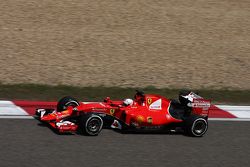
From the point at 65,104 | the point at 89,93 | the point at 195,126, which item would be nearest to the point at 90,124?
the point at 65,104

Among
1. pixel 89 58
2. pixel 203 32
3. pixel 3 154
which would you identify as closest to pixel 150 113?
pixel 3 154

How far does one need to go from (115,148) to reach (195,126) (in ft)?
5.75

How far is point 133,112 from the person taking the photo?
10008 millimetres

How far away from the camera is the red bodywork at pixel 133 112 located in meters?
9.90

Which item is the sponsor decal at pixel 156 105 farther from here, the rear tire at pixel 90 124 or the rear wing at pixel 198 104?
the rear tire at pixel 90 124

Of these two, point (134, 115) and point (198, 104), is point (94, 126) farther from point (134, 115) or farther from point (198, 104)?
point (198, 104)

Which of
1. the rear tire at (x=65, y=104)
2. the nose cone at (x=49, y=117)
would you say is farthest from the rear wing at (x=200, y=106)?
the nose cone at (x=49, y=117)

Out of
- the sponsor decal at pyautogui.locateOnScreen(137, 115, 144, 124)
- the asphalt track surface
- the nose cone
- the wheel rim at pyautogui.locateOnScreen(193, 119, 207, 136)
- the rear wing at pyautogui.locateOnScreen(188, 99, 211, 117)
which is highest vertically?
the rear wing at pyautogui.locateOnScreen(188, 99, 211, 117)

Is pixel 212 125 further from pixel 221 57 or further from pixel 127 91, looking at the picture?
pixel 221 57

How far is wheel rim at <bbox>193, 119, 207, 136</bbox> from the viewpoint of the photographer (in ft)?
33.6

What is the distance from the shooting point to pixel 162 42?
17.2 meters

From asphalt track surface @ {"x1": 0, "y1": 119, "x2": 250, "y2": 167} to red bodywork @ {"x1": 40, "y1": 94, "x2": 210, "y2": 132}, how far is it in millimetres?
219

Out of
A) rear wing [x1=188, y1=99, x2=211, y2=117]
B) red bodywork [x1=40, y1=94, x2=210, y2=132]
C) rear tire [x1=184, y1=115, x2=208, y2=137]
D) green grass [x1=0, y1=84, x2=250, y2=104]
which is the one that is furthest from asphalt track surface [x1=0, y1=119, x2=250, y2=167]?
green grass [x1=0, y1=84, x2=250, y2=104]

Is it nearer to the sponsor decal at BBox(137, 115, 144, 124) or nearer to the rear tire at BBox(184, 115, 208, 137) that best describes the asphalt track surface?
the rear tire at BBox(184, 115, 208, 137)
